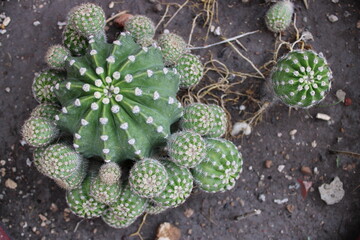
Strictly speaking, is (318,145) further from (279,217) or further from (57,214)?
(57,214)

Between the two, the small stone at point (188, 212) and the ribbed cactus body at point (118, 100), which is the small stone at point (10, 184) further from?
the small stone at point (188, 212)

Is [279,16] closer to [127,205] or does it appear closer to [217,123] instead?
[217,123]

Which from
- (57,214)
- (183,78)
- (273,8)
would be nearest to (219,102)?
(183,78)

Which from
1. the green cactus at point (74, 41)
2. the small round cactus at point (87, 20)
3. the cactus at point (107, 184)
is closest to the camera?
the cactus at point (107, 184)

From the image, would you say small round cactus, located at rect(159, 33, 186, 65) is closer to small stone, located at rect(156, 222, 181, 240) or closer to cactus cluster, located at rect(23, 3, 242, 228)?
cactus cluster, located at rect(23, 3, 242, 228)

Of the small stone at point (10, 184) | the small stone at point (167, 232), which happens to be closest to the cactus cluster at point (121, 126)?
the small stone at point (167, 232)

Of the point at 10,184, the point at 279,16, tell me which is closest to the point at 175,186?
the point at 10,184

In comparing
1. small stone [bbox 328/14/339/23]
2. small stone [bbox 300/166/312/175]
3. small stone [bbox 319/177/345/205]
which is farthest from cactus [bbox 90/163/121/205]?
small stone [bbox 328/14/339/23]
